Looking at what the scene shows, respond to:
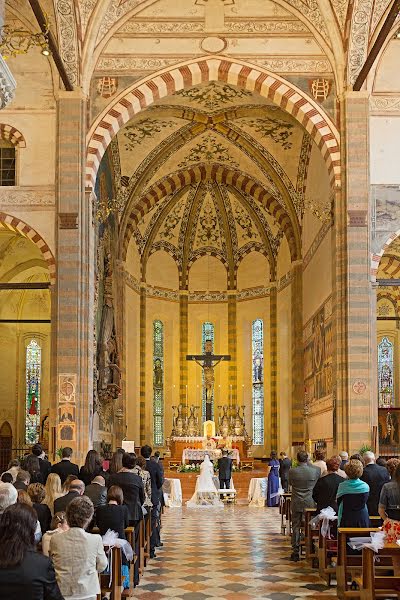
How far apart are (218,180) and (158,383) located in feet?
27.7

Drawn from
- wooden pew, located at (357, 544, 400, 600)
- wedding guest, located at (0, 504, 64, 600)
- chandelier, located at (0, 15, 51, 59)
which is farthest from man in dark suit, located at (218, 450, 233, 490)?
wedding guest, located at (0, 504, 64, 600)

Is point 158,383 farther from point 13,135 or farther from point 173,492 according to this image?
point 13,135

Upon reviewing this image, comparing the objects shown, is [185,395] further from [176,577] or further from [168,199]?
[176,577]

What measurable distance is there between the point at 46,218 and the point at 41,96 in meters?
2.78

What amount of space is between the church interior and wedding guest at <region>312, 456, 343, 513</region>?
1.25 metres

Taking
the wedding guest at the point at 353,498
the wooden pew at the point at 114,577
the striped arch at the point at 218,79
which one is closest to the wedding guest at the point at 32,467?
the wooden pew at the point at 114,577

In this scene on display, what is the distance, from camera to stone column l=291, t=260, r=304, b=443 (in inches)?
1145

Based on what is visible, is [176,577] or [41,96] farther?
[41,96]

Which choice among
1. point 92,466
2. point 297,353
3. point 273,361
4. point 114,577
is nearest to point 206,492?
point 297,353

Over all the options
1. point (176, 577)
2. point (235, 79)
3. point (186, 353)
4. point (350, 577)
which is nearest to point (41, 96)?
point (235, 79)

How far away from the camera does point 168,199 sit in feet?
110

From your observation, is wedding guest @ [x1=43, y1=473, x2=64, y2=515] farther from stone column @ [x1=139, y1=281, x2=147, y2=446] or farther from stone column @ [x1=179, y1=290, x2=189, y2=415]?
stone column @ [x1=179, y1=290, x2=189, y2=415]

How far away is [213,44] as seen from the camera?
69.4ft

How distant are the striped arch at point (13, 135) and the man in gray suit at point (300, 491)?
10.9 meters
